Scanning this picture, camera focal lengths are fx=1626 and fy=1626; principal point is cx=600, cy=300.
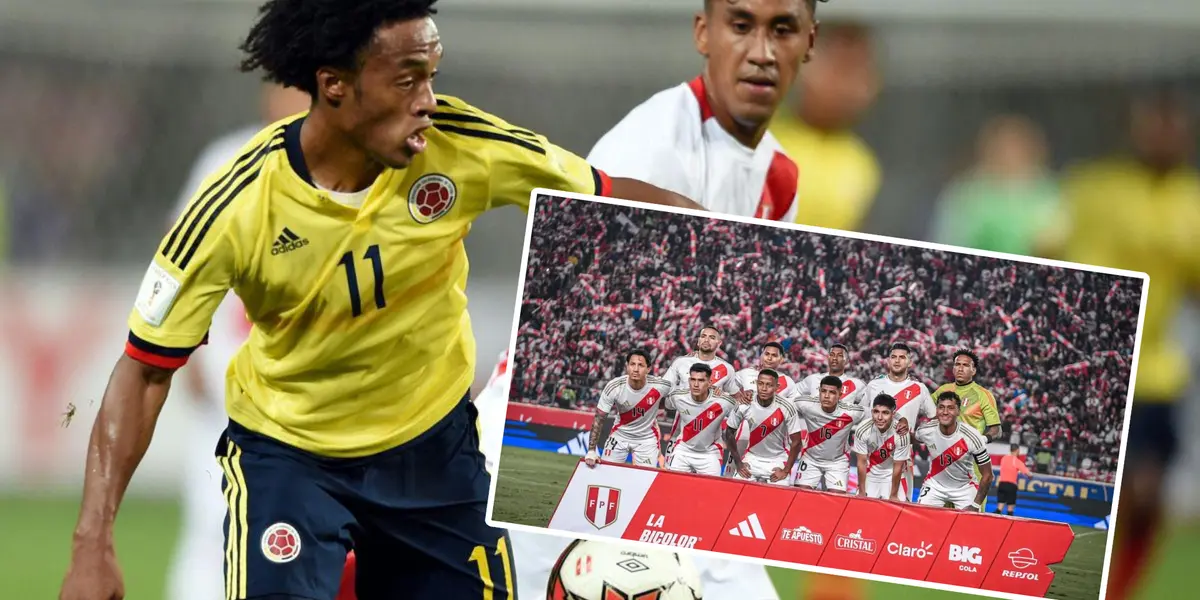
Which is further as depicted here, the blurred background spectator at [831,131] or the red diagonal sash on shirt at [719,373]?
the blurred background spectator at [831,131]

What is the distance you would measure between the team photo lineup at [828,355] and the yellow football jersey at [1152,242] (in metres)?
4.51

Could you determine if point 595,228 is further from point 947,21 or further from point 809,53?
point 947,21

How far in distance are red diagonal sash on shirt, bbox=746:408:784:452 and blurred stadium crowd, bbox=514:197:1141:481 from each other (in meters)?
0.10

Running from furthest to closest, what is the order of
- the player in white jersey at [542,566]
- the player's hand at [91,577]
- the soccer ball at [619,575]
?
the player in white jersey at [542,566]
the soccer ball at [619,575]
the player's hand at [91,577]

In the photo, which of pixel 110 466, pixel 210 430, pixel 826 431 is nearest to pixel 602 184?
pixel 826 431

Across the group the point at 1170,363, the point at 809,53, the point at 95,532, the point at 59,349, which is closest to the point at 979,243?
the point at 1170,363

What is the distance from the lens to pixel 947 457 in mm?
3703

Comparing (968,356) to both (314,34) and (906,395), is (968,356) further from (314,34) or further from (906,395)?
(314,34)

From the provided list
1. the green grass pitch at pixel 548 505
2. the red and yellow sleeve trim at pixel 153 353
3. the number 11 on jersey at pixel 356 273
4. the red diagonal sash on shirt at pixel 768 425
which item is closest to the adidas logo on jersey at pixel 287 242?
the number 11 on jersey at pixel 356 273

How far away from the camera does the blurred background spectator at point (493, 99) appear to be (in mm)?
10203

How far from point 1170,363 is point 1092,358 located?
475cm

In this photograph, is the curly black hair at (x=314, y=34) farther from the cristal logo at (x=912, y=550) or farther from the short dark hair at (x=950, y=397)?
the cristal logo at (x=912, y=550)

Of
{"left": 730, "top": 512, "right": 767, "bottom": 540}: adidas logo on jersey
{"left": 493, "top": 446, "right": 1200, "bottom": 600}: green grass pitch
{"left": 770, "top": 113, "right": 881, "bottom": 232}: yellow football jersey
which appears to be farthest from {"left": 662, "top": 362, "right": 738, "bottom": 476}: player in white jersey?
{"left": 770, "top": 113, "right": 881, "bottom": 232}: yellow football jersey

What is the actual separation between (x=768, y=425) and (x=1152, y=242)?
4955mm
